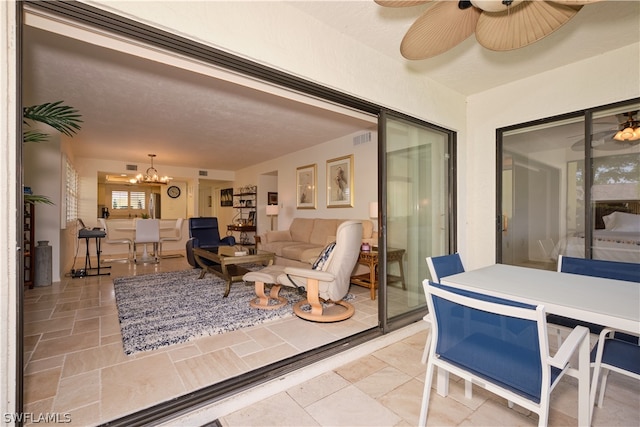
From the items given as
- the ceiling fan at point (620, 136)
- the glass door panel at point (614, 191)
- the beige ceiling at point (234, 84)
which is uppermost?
the beige ceiling at point (234, 84)

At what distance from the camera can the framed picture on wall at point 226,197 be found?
33.3ft

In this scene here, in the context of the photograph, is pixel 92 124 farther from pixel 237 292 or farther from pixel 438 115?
pixel 438 115

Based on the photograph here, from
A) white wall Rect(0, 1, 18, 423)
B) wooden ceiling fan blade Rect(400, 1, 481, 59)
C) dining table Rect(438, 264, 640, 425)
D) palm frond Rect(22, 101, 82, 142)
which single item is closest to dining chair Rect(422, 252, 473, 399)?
dining table Rect(438, 264, 640, 425)

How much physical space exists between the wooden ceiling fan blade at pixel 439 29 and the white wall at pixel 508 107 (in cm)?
206

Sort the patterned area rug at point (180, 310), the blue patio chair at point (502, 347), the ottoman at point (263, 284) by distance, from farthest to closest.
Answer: the ottoman at point (263, 284) → the patterned area rug at point (180, 310) → the blue patio chair at point (502, 347)

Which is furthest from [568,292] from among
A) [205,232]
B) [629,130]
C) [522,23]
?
A: [205,232]

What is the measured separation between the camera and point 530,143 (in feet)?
10.8

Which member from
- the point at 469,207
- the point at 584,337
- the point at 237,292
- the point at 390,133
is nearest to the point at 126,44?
the point at 390,133

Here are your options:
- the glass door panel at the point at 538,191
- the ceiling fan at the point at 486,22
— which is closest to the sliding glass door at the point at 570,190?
the glass door panel at the point at 538,191

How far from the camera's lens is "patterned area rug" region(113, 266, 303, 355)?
259 cm

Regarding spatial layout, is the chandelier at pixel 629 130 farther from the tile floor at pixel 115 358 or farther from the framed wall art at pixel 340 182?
the framed wall art at pixel 340 182

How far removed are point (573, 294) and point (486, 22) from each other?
1.56 metres

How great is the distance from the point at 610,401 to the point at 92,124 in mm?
6696

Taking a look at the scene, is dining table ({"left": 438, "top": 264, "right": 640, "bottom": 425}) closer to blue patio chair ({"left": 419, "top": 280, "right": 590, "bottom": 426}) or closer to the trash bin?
blue patio chair ({"left": 419, "top": 280, "right": 590, "bottom": 426})
